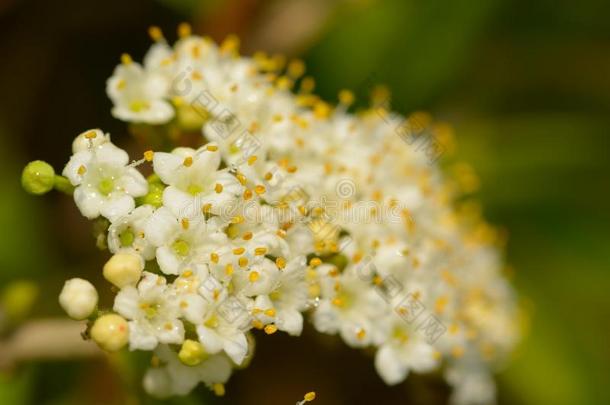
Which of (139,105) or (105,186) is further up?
(139,105)

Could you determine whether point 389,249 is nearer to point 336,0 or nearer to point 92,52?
point 336,0

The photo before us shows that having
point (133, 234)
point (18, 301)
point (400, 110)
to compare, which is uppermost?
point (400, 110)

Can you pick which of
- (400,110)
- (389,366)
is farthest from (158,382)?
(400,110)

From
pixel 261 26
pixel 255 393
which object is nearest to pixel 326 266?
pixel 255 393

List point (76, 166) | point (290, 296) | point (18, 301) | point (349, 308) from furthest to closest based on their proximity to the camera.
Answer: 1. point (18, 301)
2. point (349, 308)
3. point (290, 296)
4. point (76, 166)

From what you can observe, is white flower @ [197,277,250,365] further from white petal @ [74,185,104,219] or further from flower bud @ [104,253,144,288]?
white petal @ [74,185,104,219]

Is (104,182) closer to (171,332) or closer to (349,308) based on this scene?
(171,332)

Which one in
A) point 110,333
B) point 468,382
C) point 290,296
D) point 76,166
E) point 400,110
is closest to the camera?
point 110,333
